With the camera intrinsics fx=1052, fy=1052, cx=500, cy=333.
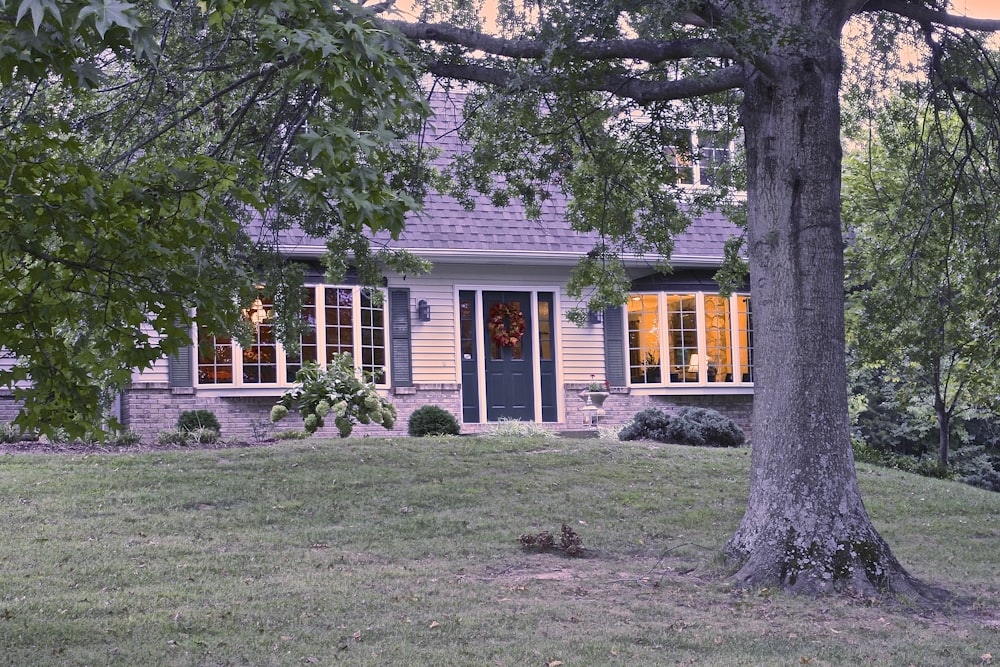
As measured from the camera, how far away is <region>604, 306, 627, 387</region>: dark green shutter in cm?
1822

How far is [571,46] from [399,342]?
10002 mm

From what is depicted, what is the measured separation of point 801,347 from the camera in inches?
307

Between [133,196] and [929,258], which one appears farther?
[929,258]

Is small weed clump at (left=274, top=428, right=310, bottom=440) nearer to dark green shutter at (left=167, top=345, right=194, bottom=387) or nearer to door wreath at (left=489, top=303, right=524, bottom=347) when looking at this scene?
dark green shutter at (left=167, top=345, right=194, bottom=387)

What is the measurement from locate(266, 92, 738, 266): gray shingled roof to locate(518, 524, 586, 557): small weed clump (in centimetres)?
826

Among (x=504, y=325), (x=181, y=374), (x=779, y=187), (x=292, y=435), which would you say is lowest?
(x=292, y=435)

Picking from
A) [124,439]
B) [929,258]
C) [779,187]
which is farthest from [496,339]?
[779,187]

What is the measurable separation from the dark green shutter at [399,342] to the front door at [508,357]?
148 cm

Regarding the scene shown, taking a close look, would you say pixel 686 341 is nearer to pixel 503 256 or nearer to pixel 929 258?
pixel 503 256

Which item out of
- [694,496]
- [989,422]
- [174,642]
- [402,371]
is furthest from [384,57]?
[989,422]

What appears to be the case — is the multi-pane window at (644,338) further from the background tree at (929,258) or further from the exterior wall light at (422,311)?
the background tree at (929,258)

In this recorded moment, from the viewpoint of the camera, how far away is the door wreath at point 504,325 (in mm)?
18000

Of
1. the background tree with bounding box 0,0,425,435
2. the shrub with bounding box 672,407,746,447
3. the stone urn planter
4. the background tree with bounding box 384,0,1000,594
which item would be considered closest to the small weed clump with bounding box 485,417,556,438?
the stone urn planter

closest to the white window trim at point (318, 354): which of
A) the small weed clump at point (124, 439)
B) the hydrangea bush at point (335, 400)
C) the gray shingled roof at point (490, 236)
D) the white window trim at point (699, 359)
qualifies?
the gray shingled roof at point (490, 236)
